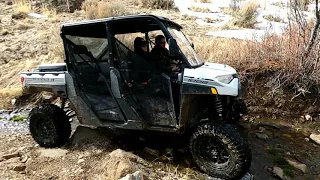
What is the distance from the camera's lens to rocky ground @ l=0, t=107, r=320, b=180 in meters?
4.38

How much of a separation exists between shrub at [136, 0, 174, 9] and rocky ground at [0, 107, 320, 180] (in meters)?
10.1

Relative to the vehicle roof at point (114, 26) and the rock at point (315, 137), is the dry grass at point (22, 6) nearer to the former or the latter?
the vehicle roof at point (114, 26)

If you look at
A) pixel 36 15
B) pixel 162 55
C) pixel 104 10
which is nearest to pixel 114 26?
pixel 162 55

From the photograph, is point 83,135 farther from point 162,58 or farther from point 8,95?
point 8,95

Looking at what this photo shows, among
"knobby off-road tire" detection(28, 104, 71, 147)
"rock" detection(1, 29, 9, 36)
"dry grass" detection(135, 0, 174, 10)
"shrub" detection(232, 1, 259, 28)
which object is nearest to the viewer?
"knobby off-road tire" detection(28, 104, 71, 147)

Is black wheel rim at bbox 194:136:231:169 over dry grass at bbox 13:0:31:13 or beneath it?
beneath

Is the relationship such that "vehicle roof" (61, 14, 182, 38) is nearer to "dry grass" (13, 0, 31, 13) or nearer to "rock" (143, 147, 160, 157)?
"rock" (143, 147, 160, 157)

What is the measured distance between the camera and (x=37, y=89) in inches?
213

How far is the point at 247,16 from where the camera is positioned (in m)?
13.0

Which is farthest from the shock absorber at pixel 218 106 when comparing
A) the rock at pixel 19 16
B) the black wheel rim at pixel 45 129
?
the rock at pixel 19 16

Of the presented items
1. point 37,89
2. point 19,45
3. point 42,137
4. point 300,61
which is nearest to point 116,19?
point 37,89

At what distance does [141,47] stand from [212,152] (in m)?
1.76

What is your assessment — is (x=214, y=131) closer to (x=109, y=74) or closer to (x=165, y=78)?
(x=165, y=78)

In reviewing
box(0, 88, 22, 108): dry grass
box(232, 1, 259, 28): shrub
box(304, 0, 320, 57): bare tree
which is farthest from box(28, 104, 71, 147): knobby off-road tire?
box(232, 1, 259, 28): shrub
